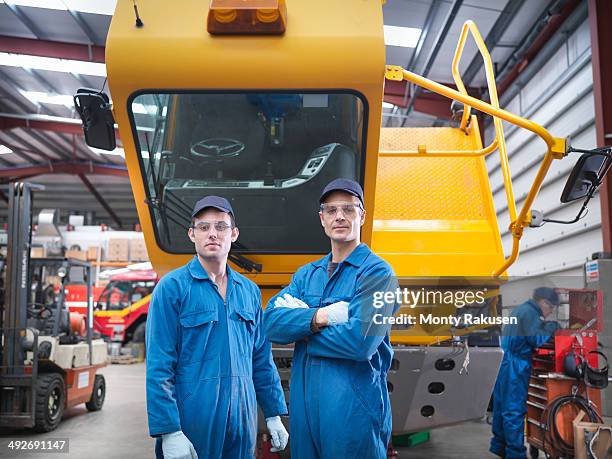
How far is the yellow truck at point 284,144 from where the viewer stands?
2941mm

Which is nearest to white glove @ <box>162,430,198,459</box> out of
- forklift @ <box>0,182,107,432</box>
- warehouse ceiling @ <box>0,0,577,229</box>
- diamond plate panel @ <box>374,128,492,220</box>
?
diamond plate panel @ <box>374,128,492,220</box>

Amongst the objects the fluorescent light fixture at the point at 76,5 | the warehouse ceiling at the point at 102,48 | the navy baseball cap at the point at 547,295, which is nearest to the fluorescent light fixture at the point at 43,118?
the warehouse ceiling at the point at 102,48

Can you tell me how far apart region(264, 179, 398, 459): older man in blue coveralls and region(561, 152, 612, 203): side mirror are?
53.0 inches

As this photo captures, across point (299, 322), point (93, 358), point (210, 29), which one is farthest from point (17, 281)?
point (299, 322)

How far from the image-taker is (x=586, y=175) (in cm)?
313

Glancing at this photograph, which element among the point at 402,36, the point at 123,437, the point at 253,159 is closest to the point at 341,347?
the point at 253,159

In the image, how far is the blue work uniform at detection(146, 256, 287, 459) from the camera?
7.71ft

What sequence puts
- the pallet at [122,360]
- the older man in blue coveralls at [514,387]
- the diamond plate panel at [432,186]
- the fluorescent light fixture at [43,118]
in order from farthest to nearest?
the fluorescent light fixture at [43,118]
the pallet at [122,360]
the older man in blue coveralls at [514,387]
the diamond plate panel at [432,186]

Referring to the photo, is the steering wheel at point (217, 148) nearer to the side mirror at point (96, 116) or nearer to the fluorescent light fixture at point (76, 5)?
the side mirror at point (96, 116)

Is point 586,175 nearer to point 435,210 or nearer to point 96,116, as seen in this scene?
point 435,210

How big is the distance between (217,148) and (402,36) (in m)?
7.37

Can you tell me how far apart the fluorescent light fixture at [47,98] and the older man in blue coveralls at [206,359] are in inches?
500

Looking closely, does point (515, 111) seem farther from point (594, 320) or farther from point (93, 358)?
point (93, 358)

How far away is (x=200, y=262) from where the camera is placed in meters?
2.59
